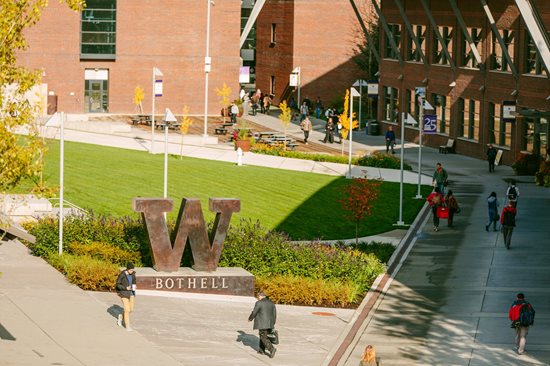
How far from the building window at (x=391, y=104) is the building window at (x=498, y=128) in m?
14.4

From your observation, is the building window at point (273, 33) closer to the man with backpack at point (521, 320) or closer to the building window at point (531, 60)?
the building window at point (531, 60)

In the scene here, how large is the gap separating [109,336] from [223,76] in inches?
2523

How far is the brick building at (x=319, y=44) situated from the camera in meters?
99.4

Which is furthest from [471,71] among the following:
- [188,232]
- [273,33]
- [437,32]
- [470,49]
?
[188,232]

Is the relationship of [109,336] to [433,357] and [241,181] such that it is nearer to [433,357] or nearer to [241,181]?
[433,357]

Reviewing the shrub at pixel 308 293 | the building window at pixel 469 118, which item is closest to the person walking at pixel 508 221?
the shrub at pixel 308 293

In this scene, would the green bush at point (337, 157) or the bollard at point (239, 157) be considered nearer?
the bollard at point (239, 157)

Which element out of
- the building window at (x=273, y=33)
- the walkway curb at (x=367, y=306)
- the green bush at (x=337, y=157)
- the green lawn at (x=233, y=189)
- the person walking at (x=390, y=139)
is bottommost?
the walkway curb at (x=367, y=306)

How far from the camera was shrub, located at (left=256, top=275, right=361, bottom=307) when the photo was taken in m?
35.7

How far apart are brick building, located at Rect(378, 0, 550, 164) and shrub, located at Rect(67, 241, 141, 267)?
24346 millimetres

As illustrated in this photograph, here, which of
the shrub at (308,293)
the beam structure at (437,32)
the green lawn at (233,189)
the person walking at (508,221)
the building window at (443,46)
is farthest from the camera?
the building window at (443,46)

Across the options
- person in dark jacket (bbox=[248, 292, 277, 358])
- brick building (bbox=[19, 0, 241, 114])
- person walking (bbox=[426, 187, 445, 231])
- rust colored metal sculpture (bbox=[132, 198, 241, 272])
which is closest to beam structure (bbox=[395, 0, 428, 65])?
brick building (bbox=[19, 0, 241, 114])

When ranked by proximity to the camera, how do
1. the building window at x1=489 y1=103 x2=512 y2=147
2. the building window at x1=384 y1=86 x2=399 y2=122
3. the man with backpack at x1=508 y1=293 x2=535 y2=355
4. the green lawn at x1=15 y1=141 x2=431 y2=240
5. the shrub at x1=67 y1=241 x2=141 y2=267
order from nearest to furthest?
the man with backpack at x1=508 y1=293 x2=535 y2=355
the shrub at x1=67 y1=241 x2=141 y2=267
the green lawn at x1=15 y1=141 x2=431 y2=240
the building window at x1=489 y1=103 x2=512 y2=147
the building window at x1=384 y1=86 x2=399 y2=122

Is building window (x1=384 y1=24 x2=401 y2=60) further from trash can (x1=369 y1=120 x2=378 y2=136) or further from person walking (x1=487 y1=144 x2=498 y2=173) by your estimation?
person walking (x1=487 y1=144 x2=498 y2=173)
